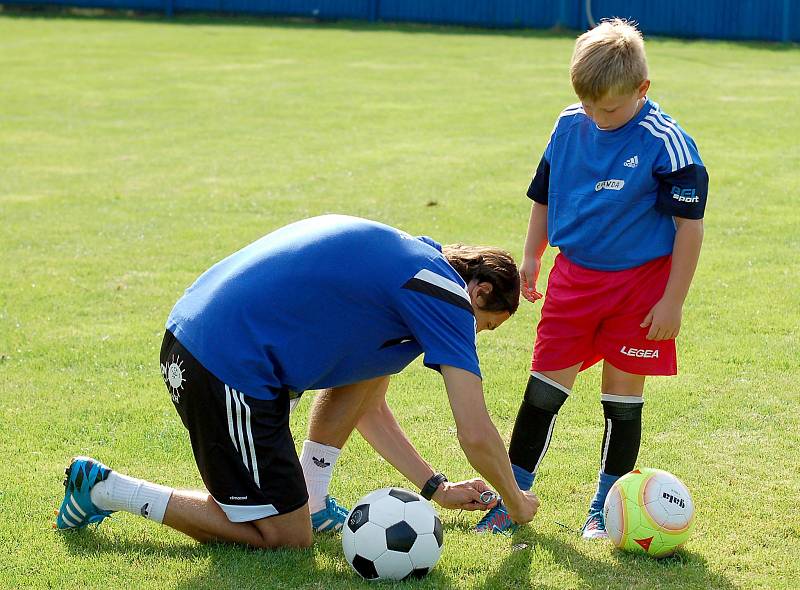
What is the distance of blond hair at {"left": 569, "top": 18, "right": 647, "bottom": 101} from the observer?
12.2ft

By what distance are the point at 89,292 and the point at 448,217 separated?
10.6 ft

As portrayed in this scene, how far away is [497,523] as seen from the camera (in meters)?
4.09

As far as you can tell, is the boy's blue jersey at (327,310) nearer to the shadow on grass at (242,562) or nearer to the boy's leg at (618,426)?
the shadow on grass at (242,562)

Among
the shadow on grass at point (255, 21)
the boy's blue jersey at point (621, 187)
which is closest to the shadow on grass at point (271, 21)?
the shadow on grass at point (255, 21)

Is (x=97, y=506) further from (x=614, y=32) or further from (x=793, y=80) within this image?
(x=793, y=80)

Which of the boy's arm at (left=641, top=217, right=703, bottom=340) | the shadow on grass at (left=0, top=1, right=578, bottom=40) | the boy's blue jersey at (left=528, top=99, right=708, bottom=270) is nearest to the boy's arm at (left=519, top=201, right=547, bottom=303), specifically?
the boy's blue jersey at (left=528, top=99, right=708, bottom=270)

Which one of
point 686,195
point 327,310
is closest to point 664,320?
point 686,195

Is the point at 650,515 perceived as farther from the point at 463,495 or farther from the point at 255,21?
the point at 255,21

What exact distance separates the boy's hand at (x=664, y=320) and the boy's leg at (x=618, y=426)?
0.24 m

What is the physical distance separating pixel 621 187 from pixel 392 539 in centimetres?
151

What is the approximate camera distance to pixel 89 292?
23.7ft

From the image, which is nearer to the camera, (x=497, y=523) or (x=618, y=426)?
(x=497, y=523)

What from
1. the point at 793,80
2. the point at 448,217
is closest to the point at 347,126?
the point at 448,217

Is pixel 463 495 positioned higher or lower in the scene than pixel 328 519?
higher
